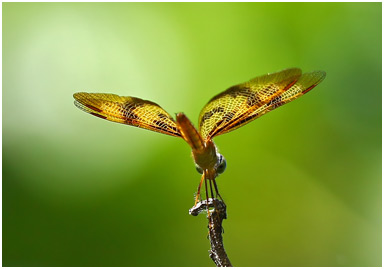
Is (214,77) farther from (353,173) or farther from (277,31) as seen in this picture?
(353,173)

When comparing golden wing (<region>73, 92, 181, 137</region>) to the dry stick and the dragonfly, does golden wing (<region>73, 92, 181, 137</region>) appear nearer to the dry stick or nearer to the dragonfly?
the dragonfly

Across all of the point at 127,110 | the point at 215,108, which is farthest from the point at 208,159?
the point at 127,110

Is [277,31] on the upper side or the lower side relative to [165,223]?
upper

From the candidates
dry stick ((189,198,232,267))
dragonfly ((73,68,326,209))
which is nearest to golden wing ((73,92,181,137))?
dragonfly ((73,68,326,209))

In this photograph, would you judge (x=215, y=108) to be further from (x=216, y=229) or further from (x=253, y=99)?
(x=216, y=229)

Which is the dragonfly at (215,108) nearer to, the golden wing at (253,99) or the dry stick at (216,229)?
the golden wing at (253,99)

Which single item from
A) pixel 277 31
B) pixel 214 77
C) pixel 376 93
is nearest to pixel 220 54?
pixel 214 77
